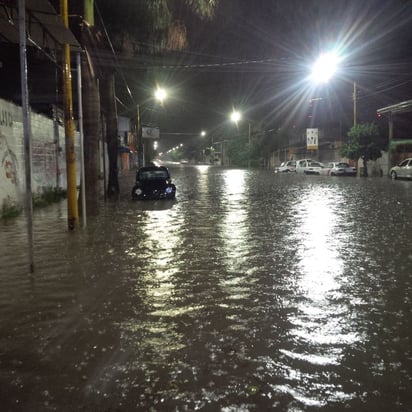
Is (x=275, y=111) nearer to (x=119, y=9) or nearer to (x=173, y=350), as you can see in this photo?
(x=119, y=9)

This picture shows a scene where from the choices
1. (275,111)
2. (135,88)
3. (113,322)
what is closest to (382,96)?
(275,111)

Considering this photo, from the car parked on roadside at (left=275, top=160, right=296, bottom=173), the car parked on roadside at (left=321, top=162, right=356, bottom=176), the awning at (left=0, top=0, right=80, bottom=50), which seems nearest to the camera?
the awning at (left=0, top=0, right=80, bottom=50)

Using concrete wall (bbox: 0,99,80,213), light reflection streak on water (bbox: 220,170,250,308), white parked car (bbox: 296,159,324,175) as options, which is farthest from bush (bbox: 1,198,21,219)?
white parked car (bbox: 296,159,324,175)

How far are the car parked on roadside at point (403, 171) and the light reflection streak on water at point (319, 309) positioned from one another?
24809 mm

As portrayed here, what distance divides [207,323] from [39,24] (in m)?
6.93

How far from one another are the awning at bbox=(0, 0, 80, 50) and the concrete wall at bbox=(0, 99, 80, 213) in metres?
3.62

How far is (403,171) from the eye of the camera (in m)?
33.7

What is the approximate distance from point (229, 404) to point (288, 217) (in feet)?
35.4

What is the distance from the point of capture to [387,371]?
378 centimetres

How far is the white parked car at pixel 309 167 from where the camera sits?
47.1m

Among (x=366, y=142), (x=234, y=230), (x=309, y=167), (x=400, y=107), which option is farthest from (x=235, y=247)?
(x=309, y=167)

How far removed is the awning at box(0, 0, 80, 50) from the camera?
321 inches

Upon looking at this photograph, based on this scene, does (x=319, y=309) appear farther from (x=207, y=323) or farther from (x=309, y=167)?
(x=309, y=167)

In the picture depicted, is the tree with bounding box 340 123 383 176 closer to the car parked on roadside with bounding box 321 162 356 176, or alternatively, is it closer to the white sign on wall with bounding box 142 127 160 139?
the car parked on roadside with bounding box 321 162 356 176
